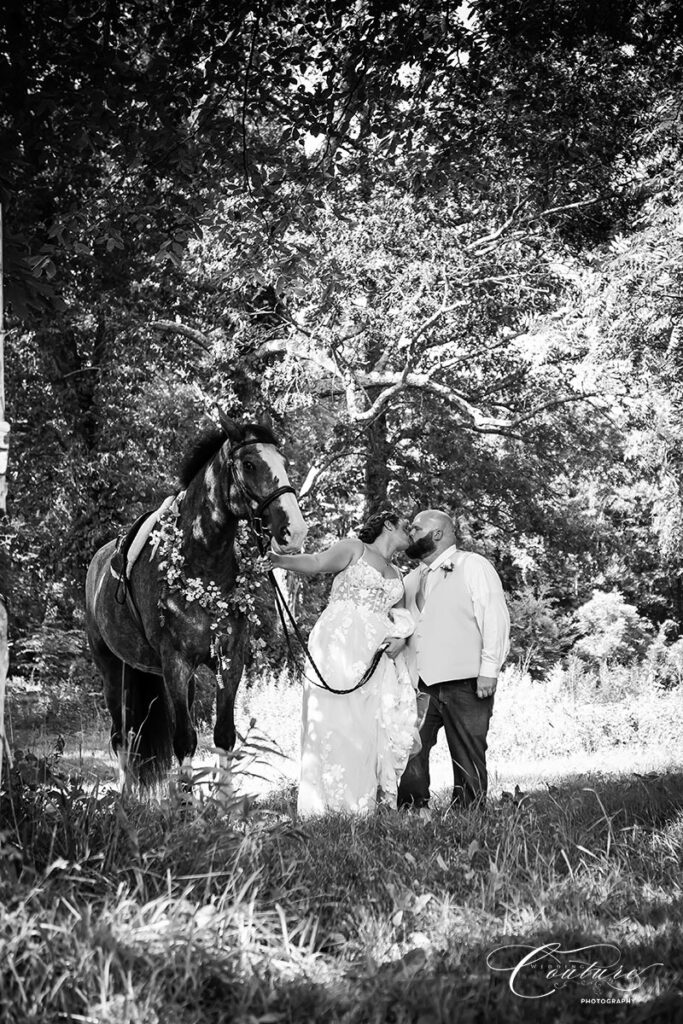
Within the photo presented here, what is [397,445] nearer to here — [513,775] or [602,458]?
[602,458]

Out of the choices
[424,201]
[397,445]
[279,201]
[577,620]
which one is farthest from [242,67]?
[577,620]

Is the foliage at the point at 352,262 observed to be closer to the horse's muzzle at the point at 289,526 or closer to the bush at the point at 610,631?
the bush at the point at 610,631

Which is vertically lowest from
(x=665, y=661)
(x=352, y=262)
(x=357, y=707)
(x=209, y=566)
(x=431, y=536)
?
(x=665, y=661)

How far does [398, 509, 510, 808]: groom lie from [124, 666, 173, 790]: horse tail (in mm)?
1895

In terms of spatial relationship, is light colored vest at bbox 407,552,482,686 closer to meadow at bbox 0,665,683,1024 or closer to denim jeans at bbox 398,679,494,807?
denim jeans at bbox 398,679,494,807

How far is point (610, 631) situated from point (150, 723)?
67.0 feet

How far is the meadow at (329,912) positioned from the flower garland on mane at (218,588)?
1770 mm

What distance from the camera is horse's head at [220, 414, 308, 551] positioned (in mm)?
6422

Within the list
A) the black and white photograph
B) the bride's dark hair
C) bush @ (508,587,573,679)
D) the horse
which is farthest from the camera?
bush @ (508,587,573,679)

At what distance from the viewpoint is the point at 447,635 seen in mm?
6793

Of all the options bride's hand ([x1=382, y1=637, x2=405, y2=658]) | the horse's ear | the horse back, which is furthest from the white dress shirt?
the horse back

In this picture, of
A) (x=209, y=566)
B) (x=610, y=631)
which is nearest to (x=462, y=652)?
(x=209, y=566)

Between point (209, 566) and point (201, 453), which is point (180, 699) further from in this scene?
point (201, 453)

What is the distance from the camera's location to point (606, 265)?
15.3 m
